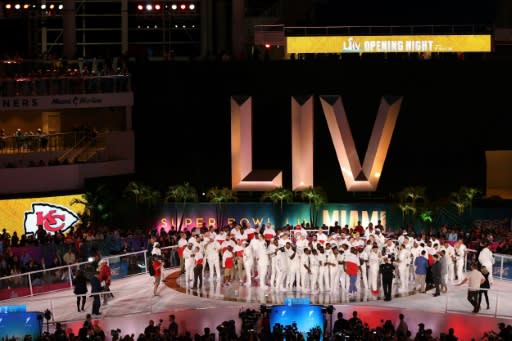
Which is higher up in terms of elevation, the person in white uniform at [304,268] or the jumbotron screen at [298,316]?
the person in white uniform at [304,268]

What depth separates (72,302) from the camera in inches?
1553

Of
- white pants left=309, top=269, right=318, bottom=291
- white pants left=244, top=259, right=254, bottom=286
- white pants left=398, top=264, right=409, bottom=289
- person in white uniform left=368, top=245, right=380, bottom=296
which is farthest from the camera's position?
white pants left=244, top=259, right=254, bottom=286

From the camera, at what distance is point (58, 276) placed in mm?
40094

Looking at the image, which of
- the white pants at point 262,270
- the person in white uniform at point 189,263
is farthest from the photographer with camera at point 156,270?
the white pants at point 262,270

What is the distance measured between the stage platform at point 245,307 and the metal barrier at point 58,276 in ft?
0.84

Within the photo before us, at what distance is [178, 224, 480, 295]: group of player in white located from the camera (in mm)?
40406

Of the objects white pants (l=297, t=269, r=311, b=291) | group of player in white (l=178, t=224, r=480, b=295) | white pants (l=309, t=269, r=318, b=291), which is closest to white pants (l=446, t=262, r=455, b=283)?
group of player in white (l=178, t=224, r=480, b=295)

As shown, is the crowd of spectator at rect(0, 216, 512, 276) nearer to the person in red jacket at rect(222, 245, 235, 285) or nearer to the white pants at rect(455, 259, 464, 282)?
the white pants at rect(455, 259, 464, 282)

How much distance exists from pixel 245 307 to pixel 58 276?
5519 mm

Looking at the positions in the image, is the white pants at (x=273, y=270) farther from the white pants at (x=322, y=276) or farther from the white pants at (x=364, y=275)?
the white pants at (x=364, y=275)

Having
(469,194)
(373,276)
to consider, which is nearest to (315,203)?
(469,194)

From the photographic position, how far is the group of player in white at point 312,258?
1591 inches

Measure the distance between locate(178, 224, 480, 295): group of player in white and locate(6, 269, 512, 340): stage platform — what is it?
0.53 meters

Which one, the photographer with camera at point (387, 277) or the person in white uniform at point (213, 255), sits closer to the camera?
the photographer with camera at point (387, 277)
